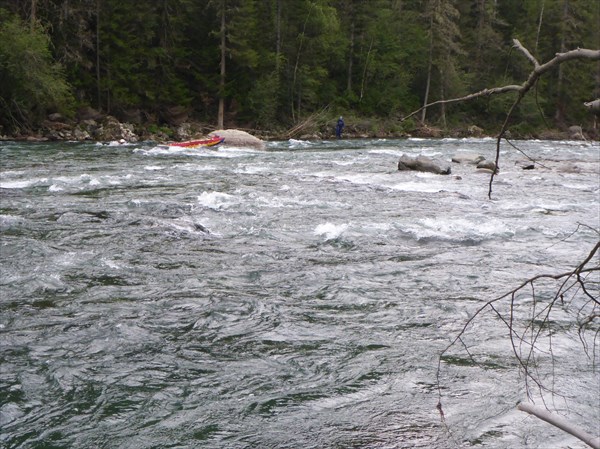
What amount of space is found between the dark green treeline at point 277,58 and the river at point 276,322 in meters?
16.0

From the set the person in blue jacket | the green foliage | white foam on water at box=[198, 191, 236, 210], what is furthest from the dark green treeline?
white foam on water at box=[198, 191, 236, 210]

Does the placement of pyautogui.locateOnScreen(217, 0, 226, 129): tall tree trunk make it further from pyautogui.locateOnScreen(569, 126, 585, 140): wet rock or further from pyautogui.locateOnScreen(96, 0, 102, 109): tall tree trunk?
pyautogui.locateOnScreen(569, 126, 585, 140): wet rock

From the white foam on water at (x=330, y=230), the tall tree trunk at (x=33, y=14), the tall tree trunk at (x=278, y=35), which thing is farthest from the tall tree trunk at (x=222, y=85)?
the white foam on water at (x=330, y=230)

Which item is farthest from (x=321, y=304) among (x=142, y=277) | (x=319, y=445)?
(x=319, y=445)

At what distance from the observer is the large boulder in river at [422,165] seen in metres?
17.2

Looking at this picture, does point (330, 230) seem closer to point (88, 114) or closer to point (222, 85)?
point (88, 114)

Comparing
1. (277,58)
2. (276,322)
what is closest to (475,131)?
(277,58)

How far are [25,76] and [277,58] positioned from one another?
1547 centimetres

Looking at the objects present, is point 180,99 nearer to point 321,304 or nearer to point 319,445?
point 321,304

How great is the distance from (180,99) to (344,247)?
96.7ft

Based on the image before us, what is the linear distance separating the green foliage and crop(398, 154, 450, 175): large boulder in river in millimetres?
16102

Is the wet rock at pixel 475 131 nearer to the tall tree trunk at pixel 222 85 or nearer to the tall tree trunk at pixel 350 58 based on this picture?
the tall tree trunk at pixel 350 58

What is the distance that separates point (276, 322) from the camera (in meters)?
5.60

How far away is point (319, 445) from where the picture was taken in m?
3.66
